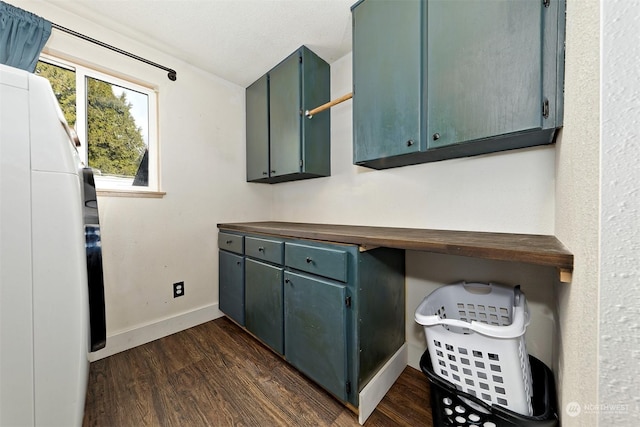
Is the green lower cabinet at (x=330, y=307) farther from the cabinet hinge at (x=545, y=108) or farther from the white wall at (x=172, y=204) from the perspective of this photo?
the cabinet hinge at (x=545, y=108)

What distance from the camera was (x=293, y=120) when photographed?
1.80 meters

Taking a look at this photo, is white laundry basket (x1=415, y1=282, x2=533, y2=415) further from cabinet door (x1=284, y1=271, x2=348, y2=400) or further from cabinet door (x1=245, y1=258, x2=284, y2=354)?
cabinet door (x1=245, y1=258, x2=284, y2=354)

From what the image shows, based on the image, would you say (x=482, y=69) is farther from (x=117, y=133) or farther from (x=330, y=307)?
(x=117, y=133)

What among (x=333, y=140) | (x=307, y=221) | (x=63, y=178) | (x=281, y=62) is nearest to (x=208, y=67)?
(x=281, y=62)

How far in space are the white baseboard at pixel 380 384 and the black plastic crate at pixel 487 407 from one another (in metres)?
0.27

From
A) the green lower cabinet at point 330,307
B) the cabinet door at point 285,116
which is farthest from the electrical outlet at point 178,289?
the cabinet door at point 285,116

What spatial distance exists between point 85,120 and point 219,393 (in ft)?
6.36

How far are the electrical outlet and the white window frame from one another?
0.77 metres

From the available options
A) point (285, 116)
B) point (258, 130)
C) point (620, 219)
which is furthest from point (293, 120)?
point (620, 219)

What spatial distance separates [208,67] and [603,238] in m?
2.53

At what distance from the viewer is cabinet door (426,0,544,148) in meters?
0.82

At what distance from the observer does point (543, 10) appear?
79 centimetres

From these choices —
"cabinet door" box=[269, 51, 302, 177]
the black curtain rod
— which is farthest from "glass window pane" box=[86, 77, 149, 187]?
"cabinet door" box=[269, 51, 302, 177]

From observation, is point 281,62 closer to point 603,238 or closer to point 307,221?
point 307,221
